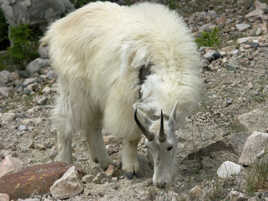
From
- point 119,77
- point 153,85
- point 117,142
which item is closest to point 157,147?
point 153,85

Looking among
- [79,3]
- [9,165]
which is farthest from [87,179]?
[79,3]

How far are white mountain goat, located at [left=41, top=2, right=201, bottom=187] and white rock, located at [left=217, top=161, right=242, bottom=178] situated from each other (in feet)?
1.65

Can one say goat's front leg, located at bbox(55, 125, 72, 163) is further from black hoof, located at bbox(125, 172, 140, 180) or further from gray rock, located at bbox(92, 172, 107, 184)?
black hoof, located at bbox(125, 172, 140, 180)

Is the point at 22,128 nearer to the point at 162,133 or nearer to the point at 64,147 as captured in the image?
the point at 64,147

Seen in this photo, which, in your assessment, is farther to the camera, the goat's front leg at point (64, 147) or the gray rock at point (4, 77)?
the gray rock at point (4, 77)

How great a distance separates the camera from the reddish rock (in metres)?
4.46

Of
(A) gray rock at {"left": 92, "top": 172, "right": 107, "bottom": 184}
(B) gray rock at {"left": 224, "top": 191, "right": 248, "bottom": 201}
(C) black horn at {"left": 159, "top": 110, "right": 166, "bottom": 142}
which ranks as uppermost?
(C) black horn at {"left": 159, "top": 110, "right": 166, "bottom": 142}

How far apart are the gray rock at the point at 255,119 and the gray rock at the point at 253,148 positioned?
0.87m

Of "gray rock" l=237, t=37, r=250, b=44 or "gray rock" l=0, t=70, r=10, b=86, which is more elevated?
"gray rock" l=237, t=37, r=250, b=44

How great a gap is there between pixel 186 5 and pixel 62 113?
6.46 m

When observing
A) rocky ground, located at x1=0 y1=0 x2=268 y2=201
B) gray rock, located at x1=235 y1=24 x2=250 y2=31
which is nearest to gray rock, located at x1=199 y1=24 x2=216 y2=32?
rocky ground, located at x1=0 y1=0 x2=268 y2=201

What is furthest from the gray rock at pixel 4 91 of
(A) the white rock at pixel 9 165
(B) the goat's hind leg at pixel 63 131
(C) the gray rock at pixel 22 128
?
(B) the goat's hind leg at pixel 63 131

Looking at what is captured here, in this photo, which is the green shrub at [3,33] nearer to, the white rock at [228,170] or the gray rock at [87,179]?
the gray rock at [87,179]

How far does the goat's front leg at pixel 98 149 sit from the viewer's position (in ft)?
19.2
